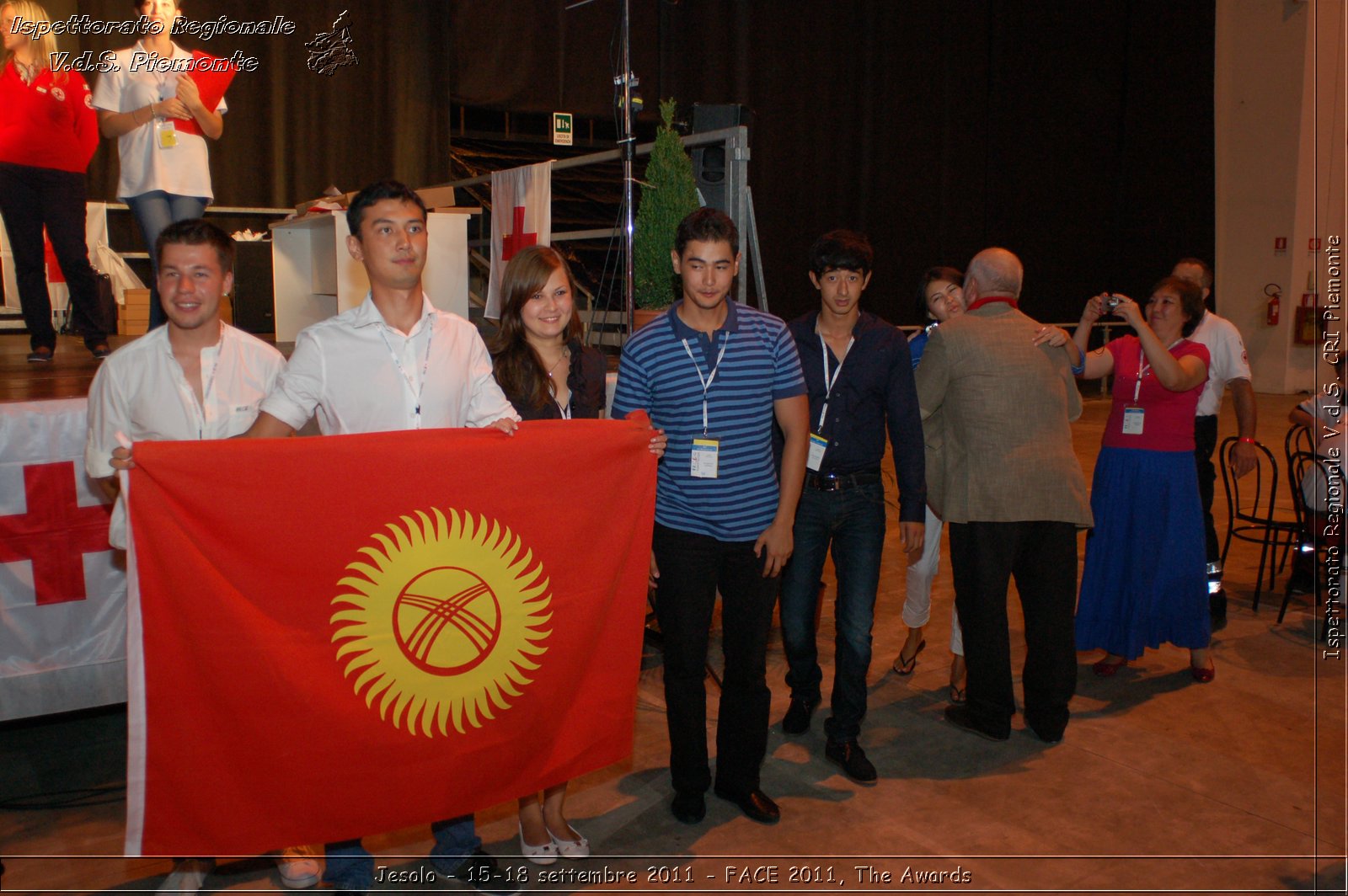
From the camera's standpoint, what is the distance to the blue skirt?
12.6 ft

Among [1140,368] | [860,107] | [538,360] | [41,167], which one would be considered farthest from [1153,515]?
[860,107]

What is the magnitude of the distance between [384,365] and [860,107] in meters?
10.9

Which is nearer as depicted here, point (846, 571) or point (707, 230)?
point (707, 230)

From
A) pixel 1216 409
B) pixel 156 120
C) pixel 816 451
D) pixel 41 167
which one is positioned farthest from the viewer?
pixel 1216 409

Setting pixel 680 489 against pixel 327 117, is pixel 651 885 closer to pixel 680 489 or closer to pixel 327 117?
pixel 680 489

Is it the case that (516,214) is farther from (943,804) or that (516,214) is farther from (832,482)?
(943,804)

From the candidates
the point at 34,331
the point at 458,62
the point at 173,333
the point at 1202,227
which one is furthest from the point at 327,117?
the point at 1202,227

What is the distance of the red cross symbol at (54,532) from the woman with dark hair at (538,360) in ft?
5.25

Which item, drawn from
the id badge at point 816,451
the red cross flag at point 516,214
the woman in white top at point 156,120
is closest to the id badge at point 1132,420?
the id badge at point 816,451

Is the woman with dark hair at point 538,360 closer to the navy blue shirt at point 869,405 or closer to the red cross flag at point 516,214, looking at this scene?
the navy blue shirt at point 869,405

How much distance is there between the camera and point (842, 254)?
3.04 meters

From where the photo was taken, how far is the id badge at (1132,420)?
386 centimetres

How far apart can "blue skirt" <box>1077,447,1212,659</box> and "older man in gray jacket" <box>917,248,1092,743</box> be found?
24.9 inches

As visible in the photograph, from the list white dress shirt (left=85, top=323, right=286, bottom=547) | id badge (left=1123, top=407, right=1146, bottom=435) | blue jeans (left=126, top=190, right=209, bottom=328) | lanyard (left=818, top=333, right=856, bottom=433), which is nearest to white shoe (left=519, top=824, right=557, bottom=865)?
white dress shirt (left=85, top=323, right=286, bottom=547)
